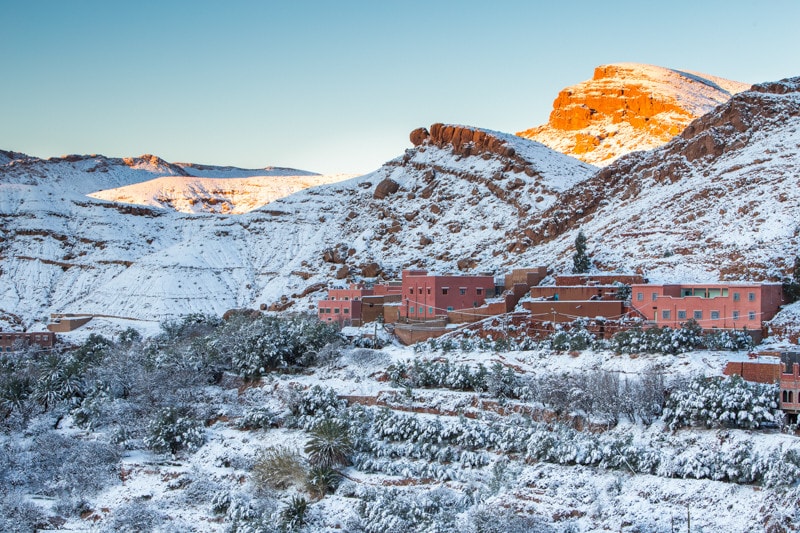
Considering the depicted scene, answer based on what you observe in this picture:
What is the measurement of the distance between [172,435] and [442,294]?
56.1 feet

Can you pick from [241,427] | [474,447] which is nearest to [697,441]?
[474,447]

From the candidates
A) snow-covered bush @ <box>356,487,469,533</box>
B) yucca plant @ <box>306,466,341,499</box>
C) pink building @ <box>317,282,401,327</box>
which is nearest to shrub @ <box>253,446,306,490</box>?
yucca plant @ <box>306,466,341,499</box>

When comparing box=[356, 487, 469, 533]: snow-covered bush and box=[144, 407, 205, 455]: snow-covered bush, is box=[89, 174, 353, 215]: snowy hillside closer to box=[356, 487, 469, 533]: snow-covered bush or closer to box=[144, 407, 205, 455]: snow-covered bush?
box=[144, 407, 205, 455]: snow-covered bush

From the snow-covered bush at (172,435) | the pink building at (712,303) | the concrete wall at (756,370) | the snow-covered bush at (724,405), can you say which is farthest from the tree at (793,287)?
the snow-covered bush at (172,435)

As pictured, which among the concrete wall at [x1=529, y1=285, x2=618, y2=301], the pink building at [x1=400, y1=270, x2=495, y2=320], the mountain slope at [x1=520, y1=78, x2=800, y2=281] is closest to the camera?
the concrete wall at [x1=529, y1=285, x2=618, y2=301]

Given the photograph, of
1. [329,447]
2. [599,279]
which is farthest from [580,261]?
[329,447]

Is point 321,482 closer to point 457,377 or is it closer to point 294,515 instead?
point 294,515

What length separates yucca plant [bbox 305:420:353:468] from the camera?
96.4 feet

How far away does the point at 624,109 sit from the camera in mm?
133875

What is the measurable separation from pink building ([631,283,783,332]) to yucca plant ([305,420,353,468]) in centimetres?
1592

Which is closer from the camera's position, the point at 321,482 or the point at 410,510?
the point at 410,510

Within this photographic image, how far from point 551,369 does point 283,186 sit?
445 ft

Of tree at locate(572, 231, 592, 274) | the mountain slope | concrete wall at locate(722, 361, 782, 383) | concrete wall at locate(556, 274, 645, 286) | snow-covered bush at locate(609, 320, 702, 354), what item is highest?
the mountain slope

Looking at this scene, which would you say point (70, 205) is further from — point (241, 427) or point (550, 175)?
point (241, 427)
